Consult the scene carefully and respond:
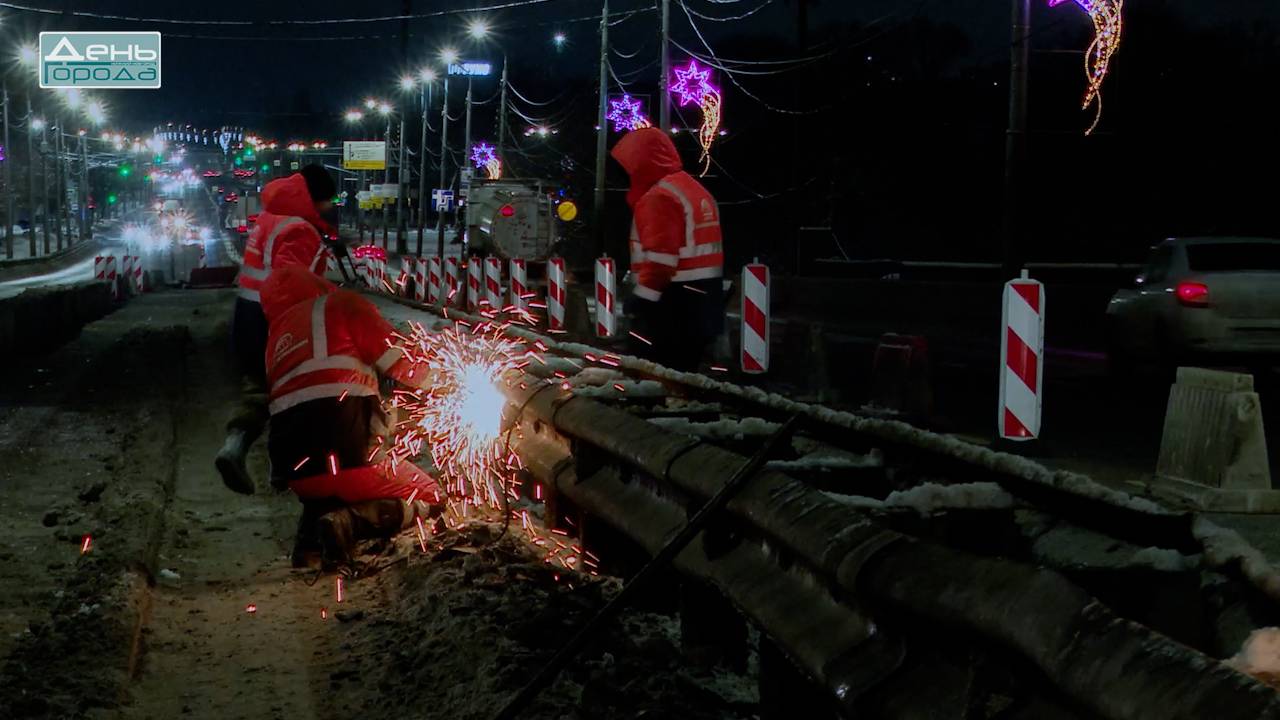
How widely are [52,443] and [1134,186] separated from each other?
4841 cm

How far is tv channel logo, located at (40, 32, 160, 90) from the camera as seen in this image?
138 ft

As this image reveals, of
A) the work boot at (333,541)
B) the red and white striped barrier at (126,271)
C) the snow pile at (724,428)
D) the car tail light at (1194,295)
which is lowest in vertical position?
the red and white striped barrier at (126,271)

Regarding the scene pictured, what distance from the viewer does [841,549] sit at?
3760 mm

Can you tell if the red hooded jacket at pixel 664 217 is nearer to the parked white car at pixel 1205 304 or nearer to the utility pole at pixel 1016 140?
the utility pole at pixel 1016 140

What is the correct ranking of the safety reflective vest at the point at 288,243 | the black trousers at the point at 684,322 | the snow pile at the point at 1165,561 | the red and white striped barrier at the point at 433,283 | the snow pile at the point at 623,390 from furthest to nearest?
the red and white striped barrier at the point at 433,283 → the black trousers at the point at 684,322 → the safety reflective vest at the point at 288,243 → the snow pile at the point at 623,390 → the snow pile at the point at 1165,561

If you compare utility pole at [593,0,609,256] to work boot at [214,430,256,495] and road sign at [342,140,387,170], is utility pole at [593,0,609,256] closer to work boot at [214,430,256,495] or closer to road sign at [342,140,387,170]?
work boot at [214,430,256,495]

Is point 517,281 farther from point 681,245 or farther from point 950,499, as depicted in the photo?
point 950,499

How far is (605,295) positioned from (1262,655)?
17.1 metres

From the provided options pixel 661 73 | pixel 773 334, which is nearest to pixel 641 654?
pixel 773 334

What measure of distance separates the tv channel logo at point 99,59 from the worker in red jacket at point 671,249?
35334 mm

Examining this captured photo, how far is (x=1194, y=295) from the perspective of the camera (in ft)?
51.4

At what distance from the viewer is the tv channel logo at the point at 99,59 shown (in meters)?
42.1

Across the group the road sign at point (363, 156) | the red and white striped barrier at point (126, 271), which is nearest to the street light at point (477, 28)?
the red and white striped barrier at point (126, 271)

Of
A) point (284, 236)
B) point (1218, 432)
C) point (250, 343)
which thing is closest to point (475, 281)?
point (250, 343)
